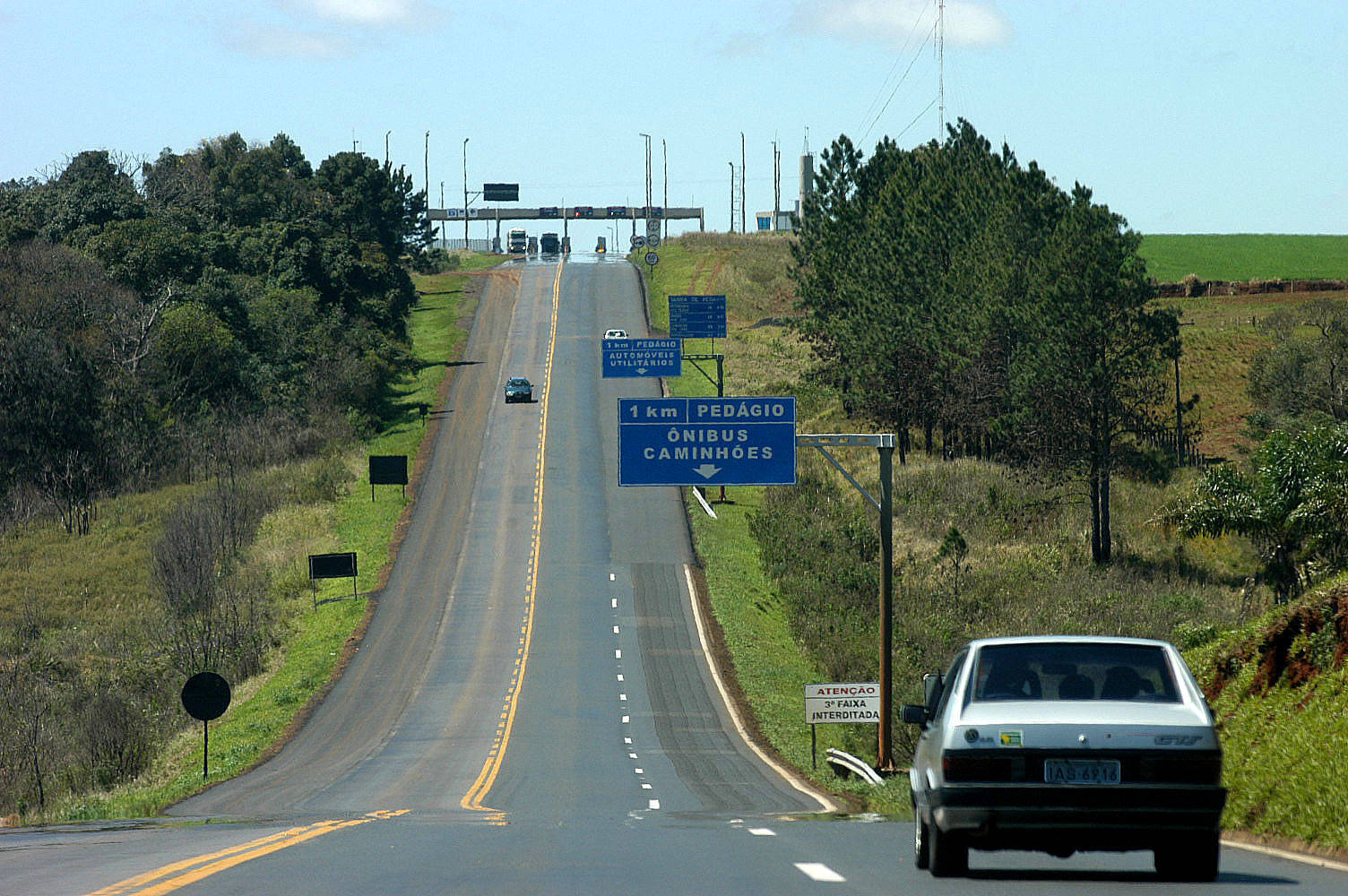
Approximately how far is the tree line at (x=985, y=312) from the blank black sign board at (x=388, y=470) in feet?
73.6

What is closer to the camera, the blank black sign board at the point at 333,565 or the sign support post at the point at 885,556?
the sign support post at the point at 885,556

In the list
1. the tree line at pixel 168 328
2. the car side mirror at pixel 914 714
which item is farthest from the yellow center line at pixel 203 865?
the tree line at pixel 168 328

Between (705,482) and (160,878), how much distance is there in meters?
27.0

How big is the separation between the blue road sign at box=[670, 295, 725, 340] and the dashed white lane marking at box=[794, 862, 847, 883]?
207 feet

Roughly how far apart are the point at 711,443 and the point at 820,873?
26.4 metres

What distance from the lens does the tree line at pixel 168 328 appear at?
87.5m

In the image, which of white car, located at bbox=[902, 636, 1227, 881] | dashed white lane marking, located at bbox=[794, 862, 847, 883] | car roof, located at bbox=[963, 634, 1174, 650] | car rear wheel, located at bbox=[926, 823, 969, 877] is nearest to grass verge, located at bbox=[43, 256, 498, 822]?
dashed white lane marking, located at bbox=[794, 862, 847, 883]

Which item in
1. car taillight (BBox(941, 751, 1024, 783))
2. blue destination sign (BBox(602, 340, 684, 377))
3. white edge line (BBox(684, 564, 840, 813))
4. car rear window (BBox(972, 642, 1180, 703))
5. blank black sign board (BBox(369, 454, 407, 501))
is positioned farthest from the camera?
blank black sign board (BBox(369, 454, 407, 501))

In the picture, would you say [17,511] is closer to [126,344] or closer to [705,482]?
[126,344]

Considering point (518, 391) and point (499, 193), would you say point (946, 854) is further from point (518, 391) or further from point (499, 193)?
point (499, 193)

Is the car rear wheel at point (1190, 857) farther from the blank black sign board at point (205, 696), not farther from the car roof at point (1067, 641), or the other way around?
the blank black sign board at point (205, 696)

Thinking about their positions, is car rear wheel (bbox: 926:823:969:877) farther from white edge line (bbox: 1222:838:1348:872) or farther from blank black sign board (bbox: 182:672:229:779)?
blank black sign board (bbox: 182:672:229:779)

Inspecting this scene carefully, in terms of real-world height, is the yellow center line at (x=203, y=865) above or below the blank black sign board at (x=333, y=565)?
above

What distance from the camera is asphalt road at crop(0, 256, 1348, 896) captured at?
11.4 metres
